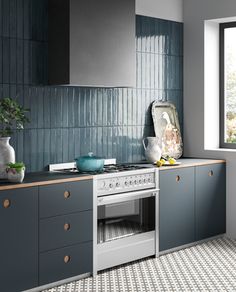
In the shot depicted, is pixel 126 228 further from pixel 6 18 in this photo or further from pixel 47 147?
pixel 6 18

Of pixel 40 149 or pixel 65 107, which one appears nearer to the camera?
pixel 40 149

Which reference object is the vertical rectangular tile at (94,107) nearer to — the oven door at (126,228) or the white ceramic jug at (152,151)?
the white ceramic jug at (152,151)

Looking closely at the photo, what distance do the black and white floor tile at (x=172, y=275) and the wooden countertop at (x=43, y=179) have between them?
0.76m

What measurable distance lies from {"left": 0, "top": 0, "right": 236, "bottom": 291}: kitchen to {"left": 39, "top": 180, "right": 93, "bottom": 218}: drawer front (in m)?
0.01

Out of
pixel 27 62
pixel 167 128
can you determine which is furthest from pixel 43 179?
pixel 167 128

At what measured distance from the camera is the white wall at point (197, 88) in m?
5.75

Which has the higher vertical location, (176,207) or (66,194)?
(66,194)

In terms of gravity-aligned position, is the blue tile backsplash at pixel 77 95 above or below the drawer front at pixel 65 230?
above

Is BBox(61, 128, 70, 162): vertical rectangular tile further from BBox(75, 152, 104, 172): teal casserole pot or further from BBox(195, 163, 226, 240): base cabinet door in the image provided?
BBox(195, 163, 226, 240): base cabinet door

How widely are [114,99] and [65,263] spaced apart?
5.46 ft

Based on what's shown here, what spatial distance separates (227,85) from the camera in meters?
6.01

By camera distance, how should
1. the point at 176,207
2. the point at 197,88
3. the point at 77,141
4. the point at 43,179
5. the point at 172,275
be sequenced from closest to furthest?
the point at 43,179
the point at 172,275
the point at 77,141
the point at 176,207
the point at 197,88

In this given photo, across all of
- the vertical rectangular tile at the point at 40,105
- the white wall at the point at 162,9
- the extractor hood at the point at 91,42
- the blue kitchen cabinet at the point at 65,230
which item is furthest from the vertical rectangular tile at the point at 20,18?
the white wall at the point at 162,9

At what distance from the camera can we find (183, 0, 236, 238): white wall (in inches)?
226
